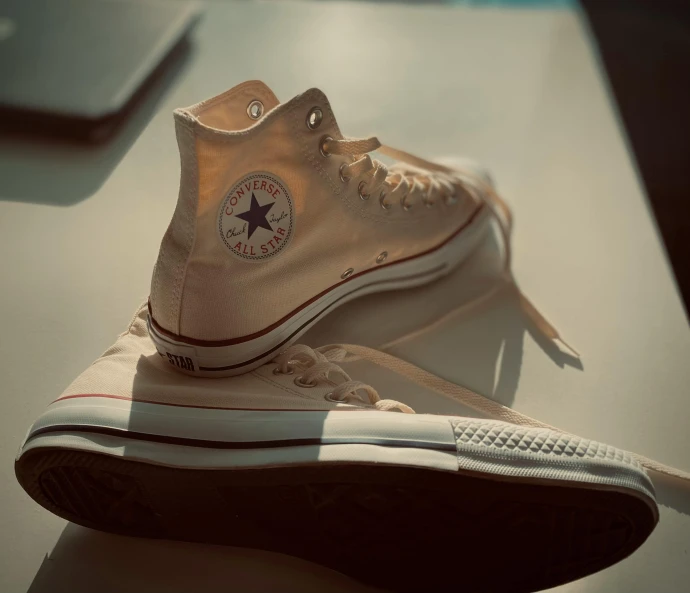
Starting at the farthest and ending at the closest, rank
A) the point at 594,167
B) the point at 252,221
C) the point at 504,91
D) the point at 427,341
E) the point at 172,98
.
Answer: the point at 504,91 → the point at 594,167 → the point at 172,98 → the point at 427,341 → the point at 252,221

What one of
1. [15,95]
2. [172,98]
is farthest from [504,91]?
[15,95]

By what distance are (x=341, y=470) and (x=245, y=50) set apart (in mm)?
1056

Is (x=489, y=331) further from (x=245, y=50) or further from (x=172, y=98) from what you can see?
(x=245, y=50)

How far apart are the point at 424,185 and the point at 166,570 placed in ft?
1.94

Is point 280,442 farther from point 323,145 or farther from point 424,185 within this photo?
point 424,185

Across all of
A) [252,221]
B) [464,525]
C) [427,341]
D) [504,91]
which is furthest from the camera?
[504,91]

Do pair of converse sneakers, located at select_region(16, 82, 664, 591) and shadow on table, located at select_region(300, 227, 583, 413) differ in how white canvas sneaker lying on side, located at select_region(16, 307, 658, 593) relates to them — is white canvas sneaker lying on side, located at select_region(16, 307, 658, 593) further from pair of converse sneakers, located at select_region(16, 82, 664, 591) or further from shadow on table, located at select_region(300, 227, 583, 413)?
shadow on table, located at select_region(300, 227, 583, 413)

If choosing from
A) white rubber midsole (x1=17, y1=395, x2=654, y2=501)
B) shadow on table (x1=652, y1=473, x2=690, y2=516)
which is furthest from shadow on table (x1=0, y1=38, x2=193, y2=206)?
shadow on table (x1=652, y1=473, x2=690, y2=516)

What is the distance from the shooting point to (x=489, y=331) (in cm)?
101

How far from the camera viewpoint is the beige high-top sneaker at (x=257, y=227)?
2.27ft

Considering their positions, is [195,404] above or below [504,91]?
below

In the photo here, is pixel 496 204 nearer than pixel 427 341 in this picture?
No

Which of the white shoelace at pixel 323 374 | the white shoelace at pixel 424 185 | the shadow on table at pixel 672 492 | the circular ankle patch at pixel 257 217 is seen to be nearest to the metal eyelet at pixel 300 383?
the white shoelace at pixel 323 374

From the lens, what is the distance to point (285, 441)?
2.16ft
